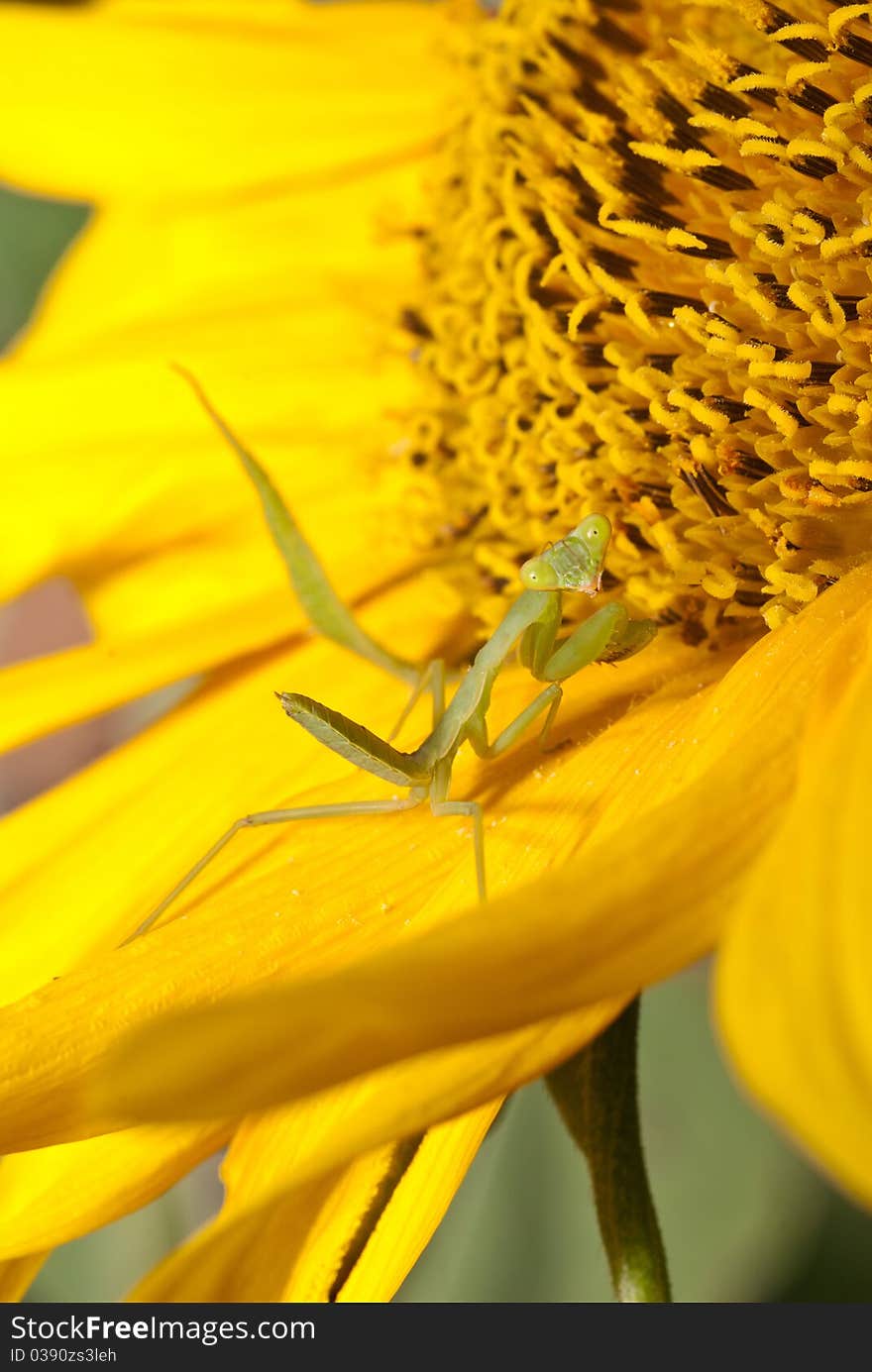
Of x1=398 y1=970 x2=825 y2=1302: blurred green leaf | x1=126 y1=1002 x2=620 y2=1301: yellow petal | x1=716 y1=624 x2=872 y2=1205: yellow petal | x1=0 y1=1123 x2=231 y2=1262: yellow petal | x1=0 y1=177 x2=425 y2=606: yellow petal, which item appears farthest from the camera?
x1=0 y1=177 x2=425 y2=606: yellow petal

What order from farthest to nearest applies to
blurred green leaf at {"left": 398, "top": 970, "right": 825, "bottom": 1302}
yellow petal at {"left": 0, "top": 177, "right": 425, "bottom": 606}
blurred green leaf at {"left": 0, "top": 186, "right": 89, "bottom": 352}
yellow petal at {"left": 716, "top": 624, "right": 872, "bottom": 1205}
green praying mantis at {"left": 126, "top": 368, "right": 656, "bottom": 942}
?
blurred green leaf at {"left": 0, "top": 186, "right": 89, "bottom": 352}
yellow petal at {"left": 0, "top": 177, "right": 425, "bottom": 606}
blurred green leaf at {"left": 398, "top": 970, "right": 825, "bottom": 1302}
green praying mantis at {"left": 126, "top": 368, "right": 656, "bottom": 942}
yellow petal at {"left": 716, "top": 624, "right": 872, "bottom": 1205}

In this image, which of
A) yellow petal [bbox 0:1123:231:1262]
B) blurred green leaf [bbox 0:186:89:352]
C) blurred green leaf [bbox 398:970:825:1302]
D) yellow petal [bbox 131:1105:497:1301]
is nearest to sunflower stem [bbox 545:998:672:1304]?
yellow petal [bbox 131:1105:497:1301]

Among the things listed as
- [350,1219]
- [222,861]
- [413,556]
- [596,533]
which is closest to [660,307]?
[596,533]

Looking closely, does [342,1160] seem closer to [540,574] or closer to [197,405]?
[540,574]

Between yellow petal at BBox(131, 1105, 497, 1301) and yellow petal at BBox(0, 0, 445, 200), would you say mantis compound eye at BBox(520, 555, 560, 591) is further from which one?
yellow petal at BBox(0, 0, 445, 200)

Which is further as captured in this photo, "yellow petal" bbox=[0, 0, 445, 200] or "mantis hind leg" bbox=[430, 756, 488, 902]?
"yellow petal" bbox=[0, 0, 445, 200]

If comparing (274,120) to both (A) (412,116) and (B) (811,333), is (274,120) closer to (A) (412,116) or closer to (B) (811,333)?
(A) (412,116)
